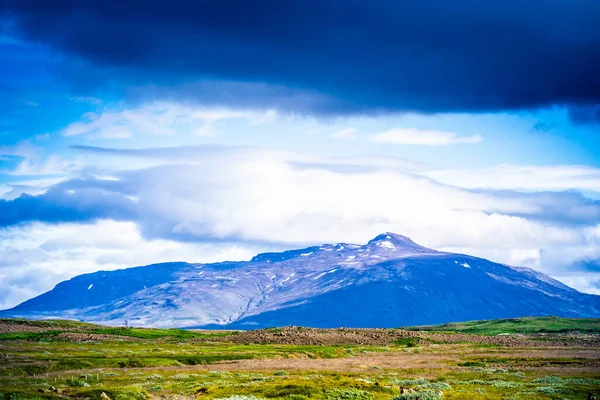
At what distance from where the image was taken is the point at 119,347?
121688 mm

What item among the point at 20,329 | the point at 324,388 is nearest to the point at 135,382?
the point at 324,388

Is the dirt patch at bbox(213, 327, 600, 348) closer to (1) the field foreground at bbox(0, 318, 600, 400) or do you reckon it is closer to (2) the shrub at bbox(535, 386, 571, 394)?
(1) the field foreground at bbox(0, 318, 600, 400)

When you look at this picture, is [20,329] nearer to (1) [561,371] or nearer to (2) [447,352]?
(2) [447,352]

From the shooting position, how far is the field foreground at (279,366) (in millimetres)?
61344

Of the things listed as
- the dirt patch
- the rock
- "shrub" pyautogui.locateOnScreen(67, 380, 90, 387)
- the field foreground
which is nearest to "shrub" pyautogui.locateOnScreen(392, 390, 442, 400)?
the field foreground

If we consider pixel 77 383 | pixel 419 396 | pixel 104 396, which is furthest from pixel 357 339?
pixel 419 396

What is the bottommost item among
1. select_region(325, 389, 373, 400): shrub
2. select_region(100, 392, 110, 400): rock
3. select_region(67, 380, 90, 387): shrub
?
select_region(325, 389, 373, 400): shrub

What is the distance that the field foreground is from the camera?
61344 millimetres

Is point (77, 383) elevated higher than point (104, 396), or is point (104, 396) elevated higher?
point (104, 396)

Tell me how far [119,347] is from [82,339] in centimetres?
1635

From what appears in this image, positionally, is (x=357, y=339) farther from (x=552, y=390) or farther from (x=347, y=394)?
(x=347, y=394)

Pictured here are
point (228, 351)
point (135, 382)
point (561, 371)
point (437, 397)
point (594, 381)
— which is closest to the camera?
point (437, 397)

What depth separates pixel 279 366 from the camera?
97312 mm

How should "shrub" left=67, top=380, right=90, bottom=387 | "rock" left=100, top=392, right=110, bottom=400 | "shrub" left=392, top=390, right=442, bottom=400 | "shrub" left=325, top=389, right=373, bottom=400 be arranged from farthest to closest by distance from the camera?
1. "shrub" left=67, top=380, right=90, bottom=387
2. "rock" left=100, top=392, right=110, bottom=400
3. "shrub" left=325, top=389, right=373, bottom=400
4. "shrub" left=392, top=390, right=442, bottom=400
